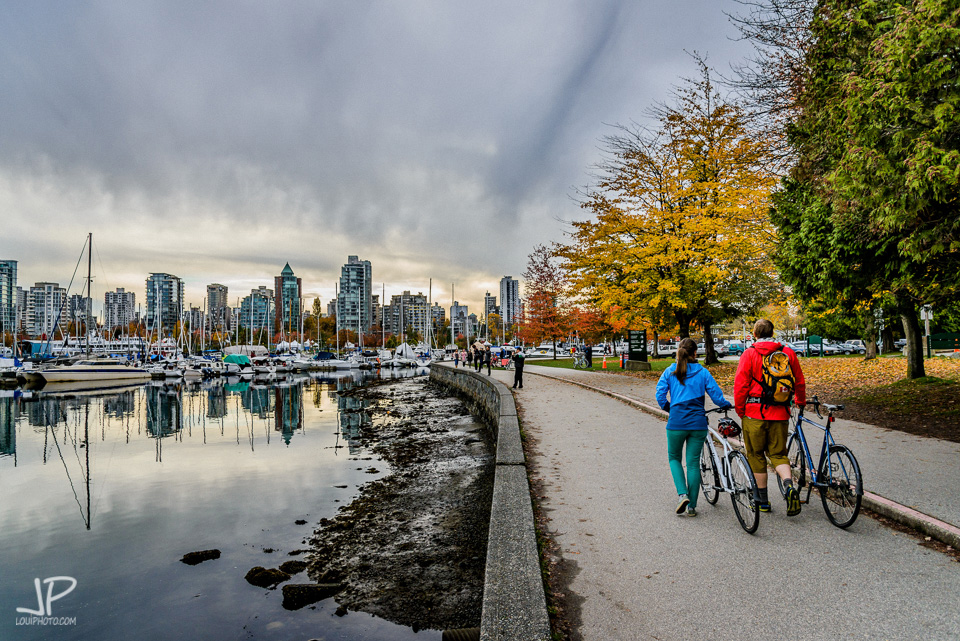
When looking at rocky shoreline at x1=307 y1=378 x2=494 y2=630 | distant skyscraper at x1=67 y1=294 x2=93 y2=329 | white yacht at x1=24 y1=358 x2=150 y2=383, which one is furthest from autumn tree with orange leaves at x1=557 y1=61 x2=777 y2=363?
distant skyscraper at x1=67 y1=294 x2=93 y2=329

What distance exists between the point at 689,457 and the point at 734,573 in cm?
151

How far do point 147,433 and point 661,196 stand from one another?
959 inches

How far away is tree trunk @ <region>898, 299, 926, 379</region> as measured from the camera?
1599 cm

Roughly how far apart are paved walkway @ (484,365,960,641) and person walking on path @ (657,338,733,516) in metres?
0.37

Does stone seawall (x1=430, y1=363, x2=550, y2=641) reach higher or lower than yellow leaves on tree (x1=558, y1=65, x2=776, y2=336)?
lower

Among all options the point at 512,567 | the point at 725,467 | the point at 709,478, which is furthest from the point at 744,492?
the point at 512,567

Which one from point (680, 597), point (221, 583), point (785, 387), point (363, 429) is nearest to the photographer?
point (680, 597)

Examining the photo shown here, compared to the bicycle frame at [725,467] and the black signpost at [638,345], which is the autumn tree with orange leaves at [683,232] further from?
the bicycle frame at [725,467]

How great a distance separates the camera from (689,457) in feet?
18.7

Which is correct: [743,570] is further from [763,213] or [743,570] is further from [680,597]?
[763,213]

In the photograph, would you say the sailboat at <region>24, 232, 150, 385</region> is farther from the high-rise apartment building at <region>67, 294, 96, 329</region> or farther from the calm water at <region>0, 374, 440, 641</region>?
the calm water at <region>0, 374, 440, 641</region>

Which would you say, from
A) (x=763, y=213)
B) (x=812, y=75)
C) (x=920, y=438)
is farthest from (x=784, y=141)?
(x=763, y=213)

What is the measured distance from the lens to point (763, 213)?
21969 millimetres

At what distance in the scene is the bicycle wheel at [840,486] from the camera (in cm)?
509
